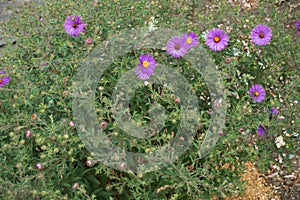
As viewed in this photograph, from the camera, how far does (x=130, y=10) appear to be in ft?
8.69

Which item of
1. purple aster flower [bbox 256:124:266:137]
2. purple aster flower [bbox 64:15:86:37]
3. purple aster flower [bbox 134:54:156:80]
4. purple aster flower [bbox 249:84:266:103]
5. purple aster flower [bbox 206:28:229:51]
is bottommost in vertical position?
purple aster flower [bbox 256:124:266:137]

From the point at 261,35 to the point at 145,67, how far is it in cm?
75

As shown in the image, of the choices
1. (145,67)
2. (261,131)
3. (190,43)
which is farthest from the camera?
(261,131)

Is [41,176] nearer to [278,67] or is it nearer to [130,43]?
[130,43]

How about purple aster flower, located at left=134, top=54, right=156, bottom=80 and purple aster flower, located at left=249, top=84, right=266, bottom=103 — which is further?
purple aster flower, located at left=249, top=84, right=266, bottom=103

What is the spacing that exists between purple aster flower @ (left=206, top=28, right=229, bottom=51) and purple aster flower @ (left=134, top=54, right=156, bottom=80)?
410 millimetres

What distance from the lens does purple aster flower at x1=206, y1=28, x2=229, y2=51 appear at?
2.35m

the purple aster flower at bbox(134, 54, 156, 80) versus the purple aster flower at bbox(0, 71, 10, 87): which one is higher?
the purple aster flower at bbox(134, 54, 156, 80)

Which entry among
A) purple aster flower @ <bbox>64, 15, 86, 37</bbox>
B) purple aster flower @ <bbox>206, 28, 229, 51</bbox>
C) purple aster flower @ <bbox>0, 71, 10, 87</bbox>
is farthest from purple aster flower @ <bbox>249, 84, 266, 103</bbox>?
purple aster flower @ <bbox>0, 71, 10, 87</bbox>

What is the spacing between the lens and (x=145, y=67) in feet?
7.17

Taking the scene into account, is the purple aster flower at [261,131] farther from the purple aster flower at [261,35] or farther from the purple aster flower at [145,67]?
the purple aster flower at [145,67]

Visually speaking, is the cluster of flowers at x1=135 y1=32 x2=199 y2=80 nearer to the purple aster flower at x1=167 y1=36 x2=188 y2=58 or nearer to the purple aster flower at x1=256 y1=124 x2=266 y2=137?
the purple aster flower at x1=167 y1=36 x2=188 y2=58

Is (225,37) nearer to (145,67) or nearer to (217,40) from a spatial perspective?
(217,40)

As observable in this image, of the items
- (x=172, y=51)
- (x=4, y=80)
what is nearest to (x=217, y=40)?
(x=172, y=51)
